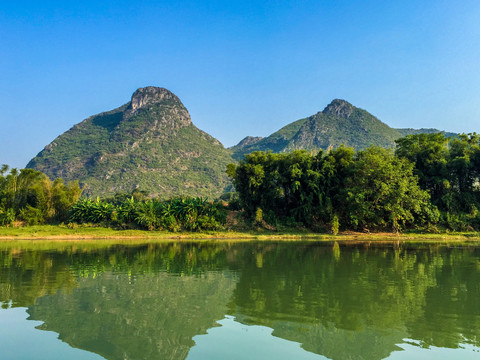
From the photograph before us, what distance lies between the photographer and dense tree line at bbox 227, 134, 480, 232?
36531 millimetres

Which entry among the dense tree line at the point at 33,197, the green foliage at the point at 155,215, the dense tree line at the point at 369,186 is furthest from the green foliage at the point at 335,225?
the dense tree line at the point at 33,197

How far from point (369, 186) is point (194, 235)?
19718mm

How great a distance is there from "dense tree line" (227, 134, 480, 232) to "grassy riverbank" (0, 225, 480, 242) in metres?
1.93

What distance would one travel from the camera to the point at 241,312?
8.99m

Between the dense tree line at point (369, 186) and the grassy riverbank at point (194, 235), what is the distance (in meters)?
1.93

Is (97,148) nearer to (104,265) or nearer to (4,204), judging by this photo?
(4,204)

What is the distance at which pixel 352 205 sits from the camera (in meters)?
36.5

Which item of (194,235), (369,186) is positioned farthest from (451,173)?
(194,235)

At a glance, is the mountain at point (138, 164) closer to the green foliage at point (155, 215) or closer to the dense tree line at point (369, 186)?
the green foliage at point (155, 215)

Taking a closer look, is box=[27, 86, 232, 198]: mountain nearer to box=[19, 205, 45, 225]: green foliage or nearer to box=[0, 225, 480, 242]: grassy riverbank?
box=[19, 205, 45, 225]: green foliage

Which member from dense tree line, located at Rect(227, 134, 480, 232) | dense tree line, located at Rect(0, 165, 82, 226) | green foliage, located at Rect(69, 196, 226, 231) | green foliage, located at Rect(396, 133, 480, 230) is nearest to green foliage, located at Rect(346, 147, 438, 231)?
dense tree line, located at Rect(227, 134, 480, 232)

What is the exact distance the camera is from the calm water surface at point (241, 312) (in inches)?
260

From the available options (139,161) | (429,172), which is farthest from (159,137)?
(429,172)

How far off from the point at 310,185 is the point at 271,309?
30.2 metres
